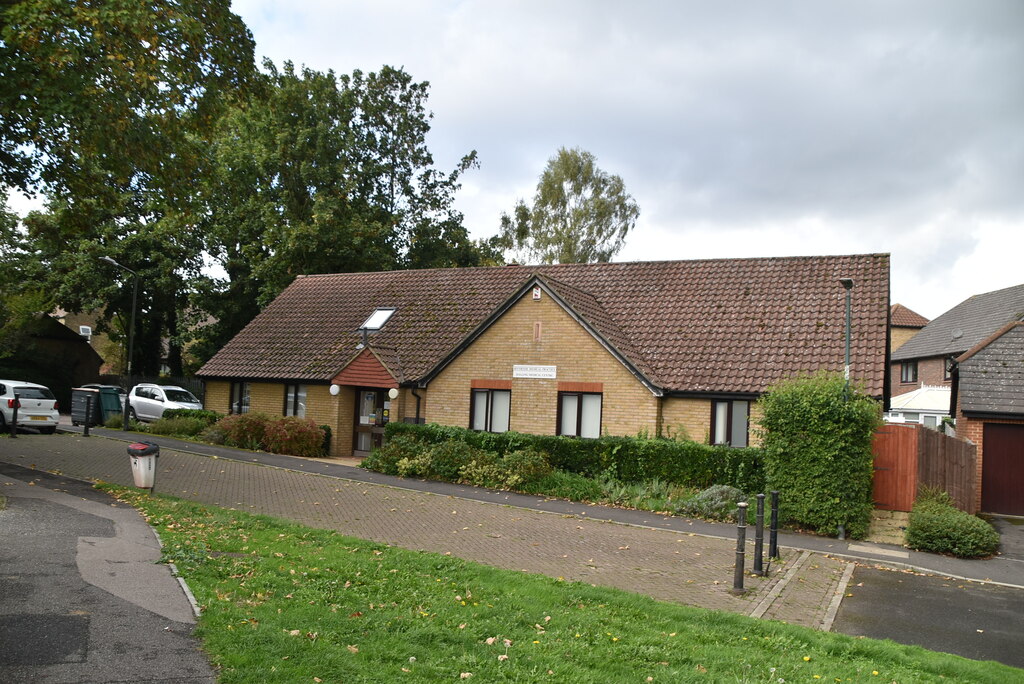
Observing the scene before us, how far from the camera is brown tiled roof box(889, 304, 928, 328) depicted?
59719 millimetres

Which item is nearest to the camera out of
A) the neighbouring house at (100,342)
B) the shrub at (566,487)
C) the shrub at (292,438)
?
the shrub at (566,487)

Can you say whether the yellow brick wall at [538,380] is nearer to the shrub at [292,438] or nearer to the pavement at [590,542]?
the shrub at [292,438]

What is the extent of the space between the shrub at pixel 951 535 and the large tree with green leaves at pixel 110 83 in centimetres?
1552

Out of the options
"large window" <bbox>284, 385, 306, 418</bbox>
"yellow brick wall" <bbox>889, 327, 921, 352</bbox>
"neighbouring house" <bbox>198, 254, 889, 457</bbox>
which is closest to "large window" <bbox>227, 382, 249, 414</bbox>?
"neighbouring house" <bbox>198, 254, 889, 457</bbox>

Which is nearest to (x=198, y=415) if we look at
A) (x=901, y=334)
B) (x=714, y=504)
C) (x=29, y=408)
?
(x=29, y=408)

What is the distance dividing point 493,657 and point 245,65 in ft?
45.6

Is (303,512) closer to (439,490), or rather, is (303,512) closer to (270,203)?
(439,490)

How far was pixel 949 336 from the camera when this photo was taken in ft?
139

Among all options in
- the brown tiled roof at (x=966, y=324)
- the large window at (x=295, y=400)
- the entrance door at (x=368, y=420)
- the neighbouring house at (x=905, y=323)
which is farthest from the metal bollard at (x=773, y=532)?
the neighbouring house at (x=905, y=323)

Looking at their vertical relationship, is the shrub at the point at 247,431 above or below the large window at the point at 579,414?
below

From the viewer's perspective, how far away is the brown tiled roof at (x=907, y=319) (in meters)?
59.7

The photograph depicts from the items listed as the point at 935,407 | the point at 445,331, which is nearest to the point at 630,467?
the point at 445,331

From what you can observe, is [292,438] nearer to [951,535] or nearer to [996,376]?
[951,535]

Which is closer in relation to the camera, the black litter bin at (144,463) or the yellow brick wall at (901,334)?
the black litter bin at (144,463)
